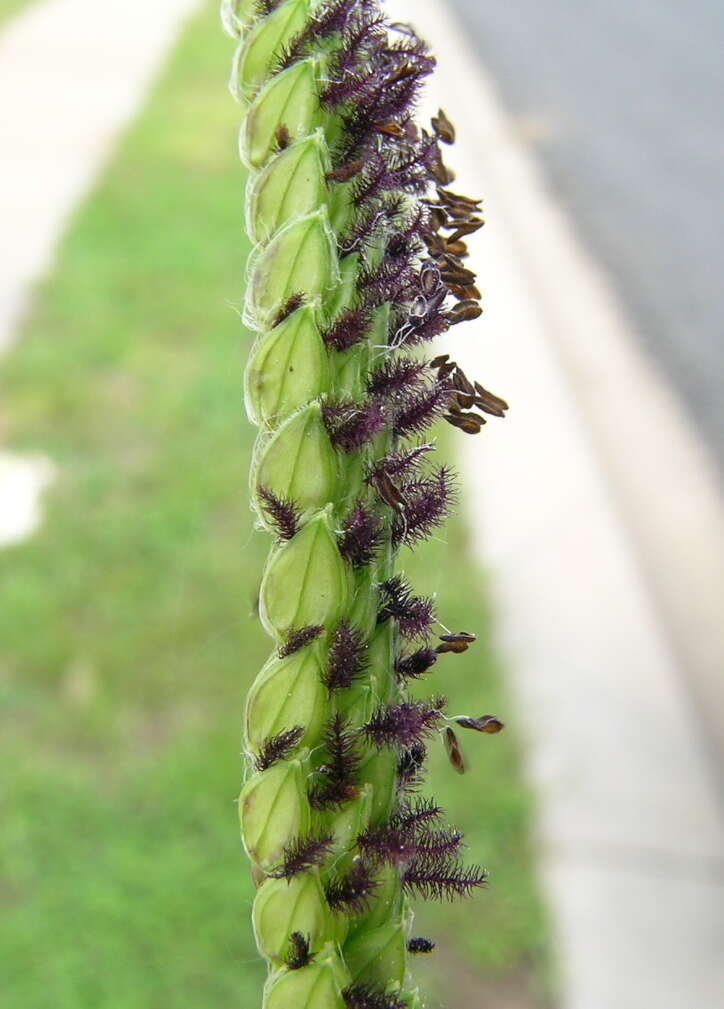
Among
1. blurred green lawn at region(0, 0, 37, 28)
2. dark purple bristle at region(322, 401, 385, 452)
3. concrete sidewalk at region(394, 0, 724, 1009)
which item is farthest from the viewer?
blurred green lawn at region(0, 0, 37, 28)

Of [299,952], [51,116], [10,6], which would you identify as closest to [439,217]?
[299,952]

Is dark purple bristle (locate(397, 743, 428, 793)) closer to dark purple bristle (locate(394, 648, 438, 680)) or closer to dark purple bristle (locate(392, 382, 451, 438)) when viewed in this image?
dark purple bristle (locate(394, 648, 438, 680))

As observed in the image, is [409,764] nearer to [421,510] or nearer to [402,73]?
[421,510]

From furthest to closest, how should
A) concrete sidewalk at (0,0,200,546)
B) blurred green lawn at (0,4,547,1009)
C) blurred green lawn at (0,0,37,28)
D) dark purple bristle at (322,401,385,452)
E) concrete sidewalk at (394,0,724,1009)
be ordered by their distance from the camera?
blurred green lawn at (0,0,37,28) < concrete sidewalk at (0,0,200,546) < concrete sidewalk at (394,0,724,1009) < blurred green lawn at (0,4,547,1009) < dark purple bristle at (322,401,385,452)

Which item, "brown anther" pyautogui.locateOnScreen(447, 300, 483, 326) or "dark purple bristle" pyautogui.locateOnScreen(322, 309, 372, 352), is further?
"brown anther" pyautogui.locateOnScreen(447, 300, 483, 326)

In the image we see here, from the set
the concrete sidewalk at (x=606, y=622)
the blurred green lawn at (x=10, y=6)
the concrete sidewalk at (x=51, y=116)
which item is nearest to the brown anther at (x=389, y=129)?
the concrete sidewalk at (x=606, y=622)

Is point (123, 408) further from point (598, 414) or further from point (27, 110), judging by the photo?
point (27, 110)

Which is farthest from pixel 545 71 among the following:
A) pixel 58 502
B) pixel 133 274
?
pixel 58 502

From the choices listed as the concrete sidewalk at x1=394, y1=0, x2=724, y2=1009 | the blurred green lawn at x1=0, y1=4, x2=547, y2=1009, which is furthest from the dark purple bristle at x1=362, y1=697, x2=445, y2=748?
the concrete sidewalk at x1=394, y1=0, x2=724, y2=1009
